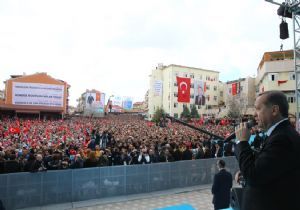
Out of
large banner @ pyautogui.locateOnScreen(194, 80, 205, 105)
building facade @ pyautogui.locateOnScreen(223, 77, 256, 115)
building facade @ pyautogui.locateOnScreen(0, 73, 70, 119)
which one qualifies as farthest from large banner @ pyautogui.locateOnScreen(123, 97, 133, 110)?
large banner @ pyautogui.locateOnScreen(194, 80, 205, 105)

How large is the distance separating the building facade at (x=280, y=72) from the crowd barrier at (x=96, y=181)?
33996mm

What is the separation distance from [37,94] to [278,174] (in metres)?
58.5

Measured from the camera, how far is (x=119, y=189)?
907 cm

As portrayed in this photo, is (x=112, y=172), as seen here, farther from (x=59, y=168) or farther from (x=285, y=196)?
(x=285, y=196)

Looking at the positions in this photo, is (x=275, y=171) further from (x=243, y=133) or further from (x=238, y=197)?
(x=238, y=197)

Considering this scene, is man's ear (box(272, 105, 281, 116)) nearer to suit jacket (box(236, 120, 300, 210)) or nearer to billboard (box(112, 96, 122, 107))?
suit jacket (box(236, 120, 300, 210))

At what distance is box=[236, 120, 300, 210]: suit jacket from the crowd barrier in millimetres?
7214

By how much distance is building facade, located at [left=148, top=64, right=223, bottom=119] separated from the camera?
6562cm

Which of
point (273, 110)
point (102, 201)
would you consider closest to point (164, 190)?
point (102, 201)

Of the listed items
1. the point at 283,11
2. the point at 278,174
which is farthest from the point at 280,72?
the point at 278,174

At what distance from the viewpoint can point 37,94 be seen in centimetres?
5516

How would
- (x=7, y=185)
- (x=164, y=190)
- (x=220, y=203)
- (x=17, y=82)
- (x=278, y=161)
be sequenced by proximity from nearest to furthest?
(x=278, y=161), (x=220, y=203), (x=7, y=185), (x=164, y=190), (x=17, y=82)

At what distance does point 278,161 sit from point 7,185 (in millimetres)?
7486

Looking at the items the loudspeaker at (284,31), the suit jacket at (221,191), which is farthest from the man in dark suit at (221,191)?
the loudspeaker at (284,31)
